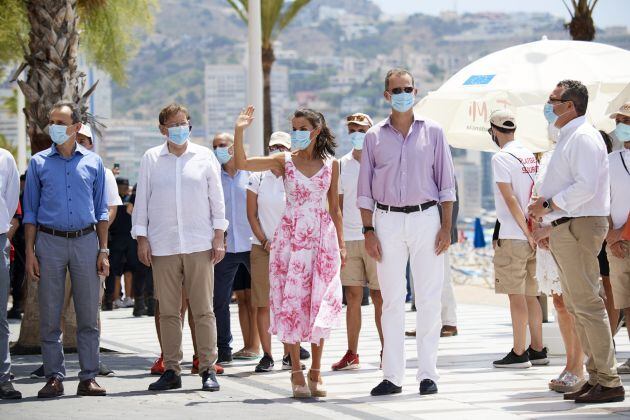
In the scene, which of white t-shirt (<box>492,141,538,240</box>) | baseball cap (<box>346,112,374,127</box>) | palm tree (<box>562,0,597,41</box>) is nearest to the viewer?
white t-shirt (<box>492,141,538,240</box>)

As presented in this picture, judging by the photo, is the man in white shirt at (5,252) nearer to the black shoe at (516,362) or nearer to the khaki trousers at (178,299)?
the khaki trousers at (178,299)

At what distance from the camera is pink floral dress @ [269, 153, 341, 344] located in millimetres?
10008

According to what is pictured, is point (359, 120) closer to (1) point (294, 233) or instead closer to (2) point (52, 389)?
(1) point (294, 233)

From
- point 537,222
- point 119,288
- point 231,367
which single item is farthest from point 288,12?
point 537,222

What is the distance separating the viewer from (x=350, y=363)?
38.2 feet

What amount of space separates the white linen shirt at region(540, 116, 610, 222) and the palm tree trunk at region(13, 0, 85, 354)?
6277 millimetres

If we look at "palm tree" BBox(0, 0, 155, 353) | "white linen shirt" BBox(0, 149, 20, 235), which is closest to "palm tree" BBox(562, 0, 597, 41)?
"palm tree" BBox(0, 0, 155, 353)

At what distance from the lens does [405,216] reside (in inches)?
387

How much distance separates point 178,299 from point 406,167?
2.06 metres

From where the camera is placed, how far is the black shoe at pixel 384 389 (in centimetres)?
980

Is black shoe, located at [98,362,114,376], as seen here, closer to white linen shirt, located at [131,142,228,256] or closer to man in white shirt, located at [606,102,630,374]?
white linen shirt, located at [131,142,228,256]

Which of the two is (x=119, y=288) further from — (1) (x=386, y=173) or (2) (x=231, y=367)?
(1) (x=386, y=173)

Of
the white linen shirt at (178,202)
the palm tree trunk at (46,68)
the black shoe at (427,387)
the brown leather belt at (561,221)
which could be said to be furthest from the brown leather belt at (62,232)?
the palm tree trunk at (46,68)

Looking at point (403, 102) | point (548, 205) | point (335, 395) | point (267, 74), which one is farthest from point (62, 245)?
point (267, 74)
